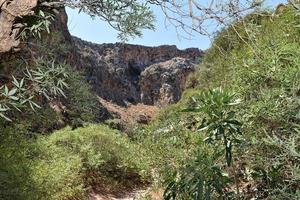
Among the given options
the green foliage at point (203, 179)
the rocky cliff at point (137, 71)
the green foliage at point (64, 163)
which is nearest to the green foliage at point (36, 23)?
the green foliage at point (203, 179)

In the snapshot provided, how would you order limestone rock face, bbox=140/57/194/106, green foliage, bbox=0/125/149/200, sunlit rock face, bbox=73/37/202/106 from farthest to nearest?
limestone rock face, bbox=140/57/194/106
sunlit rock face, bbox=73/37/202/106
green foliage, bbox=0/125/149/200

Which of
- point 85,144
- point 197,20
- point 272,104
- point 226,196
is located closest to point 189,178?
point 226,196

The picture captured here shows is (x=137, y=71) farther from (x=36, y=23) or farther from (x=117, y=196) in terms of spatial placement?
(x=36, y=23)

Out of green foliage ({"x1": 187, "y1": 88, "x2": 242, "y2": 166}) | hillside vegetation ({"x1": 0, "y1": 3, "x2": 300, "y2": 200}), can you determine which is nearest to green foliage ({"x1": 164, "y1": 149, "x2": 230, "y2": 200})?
hillside vegetation ({"x1": 0, "y1": 3, "x2": 300, "y2": 200})

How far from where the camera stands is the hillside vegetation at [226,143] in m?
3.78

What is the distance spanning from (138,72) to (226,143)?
40094 mm

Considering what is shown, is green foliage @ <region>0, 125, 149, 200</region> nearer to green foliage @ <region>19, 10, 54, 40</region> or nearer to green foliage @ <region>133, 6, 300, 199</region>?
A: green foliage @ <region>133, 6, 300, 199</region>

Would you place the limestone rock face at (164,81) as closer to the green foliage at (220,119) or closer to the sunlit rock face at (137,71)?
the sunlit rock face at (137,71)

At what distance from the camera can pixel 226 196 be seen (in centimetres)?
442

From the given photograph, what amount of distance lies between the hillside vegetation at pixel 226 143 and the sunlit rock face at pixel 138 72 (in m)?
27.2

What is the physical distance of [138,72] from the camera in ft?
143

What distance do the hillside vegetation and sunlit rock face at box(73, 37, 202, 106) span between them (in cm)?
2720

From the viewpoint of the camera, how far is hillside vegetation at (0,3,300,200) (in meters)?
3.78

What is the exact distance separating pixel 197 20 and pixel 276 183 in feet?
7.86
